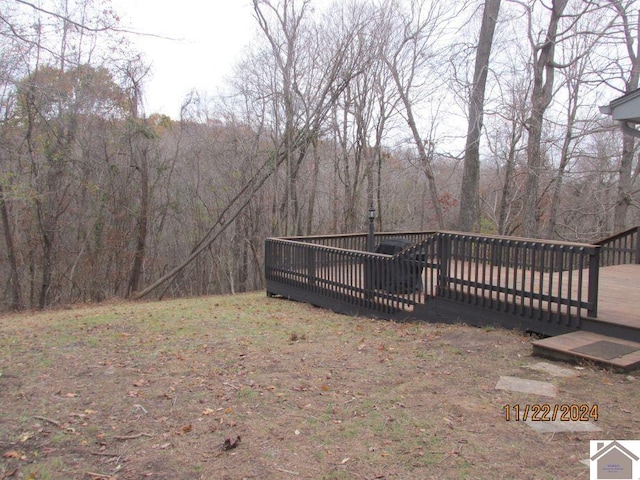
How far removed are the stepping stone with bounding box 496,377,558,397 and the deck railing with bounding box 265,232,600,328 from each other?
5.50 feet

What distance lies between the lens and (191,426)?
10.9 feet

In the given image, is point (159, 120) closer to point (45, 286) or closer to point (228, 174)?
point (228, 174)

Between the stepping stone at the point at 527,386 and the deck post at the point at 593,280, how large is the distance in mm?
1715

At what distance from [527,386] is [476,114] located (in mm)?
11967

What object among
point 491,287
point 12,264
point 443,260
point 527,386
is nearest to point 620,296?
point 491,287

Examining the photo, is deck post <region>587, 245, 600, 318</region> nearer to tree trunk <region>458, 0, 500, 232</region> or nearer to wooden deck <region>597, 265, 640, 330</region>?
wooden deck <region>597, 265, 640, 330</region>

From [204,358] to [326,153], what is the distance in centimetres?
A: 1660

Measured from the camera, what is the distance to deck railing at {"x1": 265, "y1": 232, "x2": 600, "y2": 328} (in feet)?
17.8

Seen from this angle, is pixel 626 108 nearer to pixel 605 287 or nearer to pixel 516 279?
pixel 516 279

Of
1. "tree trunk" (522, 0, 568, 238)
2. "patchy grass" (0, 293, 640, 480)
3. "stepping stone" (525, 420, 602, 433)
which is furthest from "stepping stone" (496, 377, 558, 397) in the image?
"tree trunk" (522, 0, 568, 238)

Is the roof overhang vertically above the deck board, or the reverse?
the roof overhang

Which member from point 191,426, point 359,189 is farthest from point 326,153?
point 191,426

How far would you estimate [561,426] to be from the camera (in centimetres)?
311
